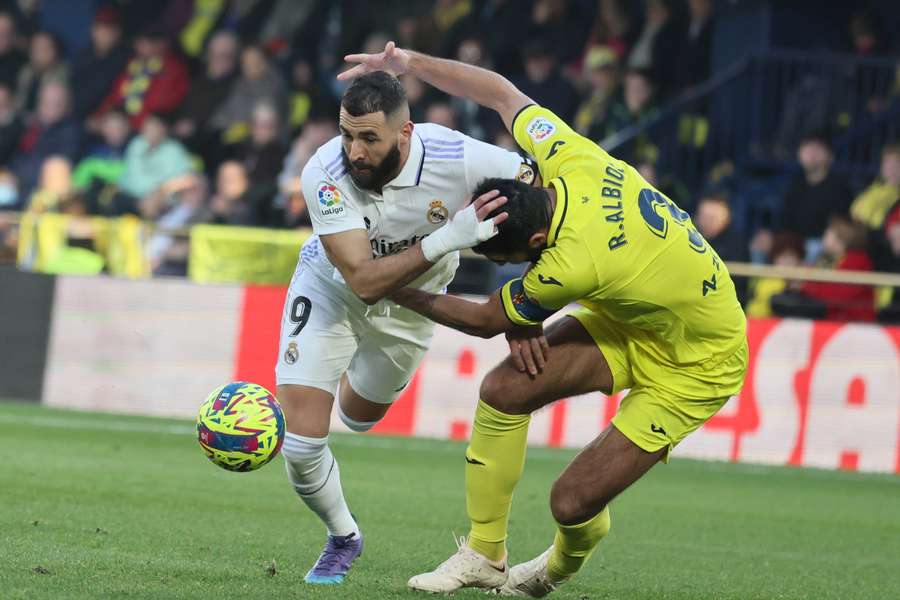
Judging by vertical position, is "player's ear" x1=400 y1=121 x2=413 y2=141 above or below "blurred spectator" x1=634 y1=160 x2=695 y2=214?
above

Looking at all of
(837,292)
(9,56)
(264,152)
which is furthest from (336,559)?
(9,56)

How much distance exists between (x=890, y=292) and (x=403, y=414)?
14.5 ft

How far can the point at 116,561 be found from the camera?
6367 millimetres

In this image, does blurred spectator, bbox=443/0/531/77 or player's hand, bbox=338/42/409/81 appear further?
blurred spectator, bbox=443/0/531/77

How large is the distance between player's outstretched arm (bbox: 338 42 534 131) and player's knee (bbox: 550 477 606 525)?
157 cm

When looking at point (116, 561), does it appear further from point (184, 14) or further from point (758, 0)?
point (184, 14)

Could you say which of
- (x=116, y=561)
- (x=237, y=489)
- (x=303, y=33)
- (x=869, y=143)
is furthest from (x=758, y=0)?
(x=116, y=561)

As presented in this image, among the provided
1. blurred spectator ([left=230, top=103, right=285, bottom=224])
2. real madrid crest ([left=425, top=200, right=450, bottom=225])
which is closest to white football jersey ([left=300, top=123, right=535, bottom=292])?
real madrid crest ([left=425, top=200, right=450, bottom=225])

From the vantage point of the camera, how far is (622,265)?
19.3ft

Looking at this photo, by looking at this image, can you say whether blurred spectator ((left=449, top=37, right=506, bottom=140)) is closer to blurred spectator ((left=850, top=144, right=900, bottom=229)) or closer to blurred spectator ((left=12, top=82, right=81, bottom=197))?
blurred spectator ((left=850, top=144, right=900, bottom=229))

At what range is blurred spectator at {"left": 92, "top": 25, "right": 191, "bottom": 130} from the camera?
1894 centimetres

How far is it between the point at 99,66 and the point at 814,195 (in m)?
9.95

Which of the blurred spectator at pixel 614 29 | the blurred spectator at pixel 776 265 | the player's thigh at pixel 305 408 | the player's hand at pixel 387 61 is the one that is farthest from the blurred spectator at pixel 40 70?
the player's thigh at pixel 305 408

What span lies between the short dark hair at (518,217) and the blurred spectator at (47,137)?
1408 cm
